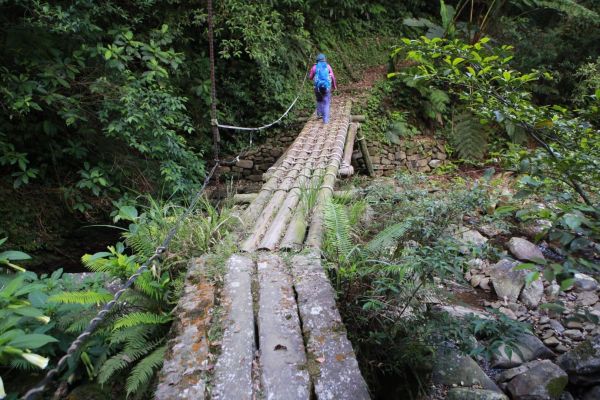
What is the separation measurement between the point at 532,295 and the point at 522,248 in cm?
96

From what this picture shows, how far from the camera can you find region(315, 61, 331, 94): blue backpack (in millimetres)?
6488

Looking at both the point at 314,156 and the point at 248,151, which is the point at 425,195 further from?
the point at 248,151

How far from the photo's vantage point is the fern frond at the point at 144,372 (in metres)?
1.72

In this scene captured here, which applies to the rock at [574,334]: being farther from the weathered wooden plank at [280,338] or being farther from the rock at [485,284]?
the weathered wooden plank at [280,338]

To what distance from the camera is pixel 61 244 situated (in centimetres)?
513

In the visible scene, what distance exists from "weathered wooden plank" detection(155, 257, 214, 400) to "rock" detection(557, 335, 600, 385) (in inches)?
119

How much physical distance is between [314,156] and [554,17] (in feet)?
28.3

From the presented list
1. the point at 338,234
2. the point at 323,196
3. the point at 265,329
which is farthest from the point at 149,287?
the point at 323,196

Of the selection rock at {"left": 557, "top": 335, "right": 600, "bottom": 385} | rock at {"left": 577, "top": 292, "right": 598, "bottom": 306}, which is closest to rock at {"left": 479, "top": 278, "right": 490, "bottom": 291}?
rock at {"left": 577, "top": 292, "right": 598, "bottom": 306}

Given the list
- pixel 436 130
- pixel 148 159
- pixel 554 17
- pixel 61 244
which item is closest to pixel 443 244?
pixel 148 159

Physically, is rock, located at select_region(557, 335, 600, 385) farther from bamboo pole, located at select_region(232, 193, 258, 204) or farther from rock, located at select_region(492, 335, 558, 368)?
bamboo pole, located at select_region(232, 193, 258, 204)

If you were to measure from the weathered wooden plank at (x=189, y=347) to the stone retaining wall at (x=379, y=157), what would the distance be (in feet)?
20.1

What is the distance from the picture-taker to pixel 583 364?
3.12 metres

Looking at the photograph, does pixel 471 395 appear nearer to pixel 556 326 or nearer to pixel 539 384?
pixel 539 384
